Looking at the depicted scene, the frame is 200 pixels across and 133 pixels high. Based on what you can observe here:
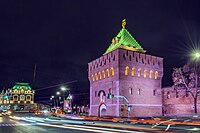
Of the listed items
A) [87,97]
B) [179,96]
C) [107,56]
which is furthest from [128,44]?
[87,97]

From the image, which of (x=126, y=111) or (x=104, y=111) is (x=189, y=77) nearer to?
(x=126, y=111)

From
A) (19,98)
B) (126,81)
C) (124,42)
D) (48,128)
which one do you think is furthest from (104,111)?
(19,98)

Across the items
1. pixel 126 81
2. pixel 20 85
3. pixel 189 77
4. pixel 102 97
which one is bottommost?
pixel 102 97

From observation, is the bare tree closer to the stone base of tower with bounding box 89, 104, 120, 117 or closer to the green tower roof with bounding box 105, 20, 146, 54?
the green tower roof with bounding box 105, 20, 146, 54

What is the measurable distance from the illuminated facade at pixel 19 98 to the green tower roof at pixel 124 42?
117161 millimetres

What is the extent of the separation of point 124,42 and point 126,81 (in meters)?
7.99

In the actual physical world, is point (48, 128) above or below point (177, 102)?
below

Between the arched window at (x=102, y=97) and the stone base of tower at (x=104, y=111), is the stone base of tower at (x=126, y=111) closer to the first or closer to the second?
the stone base of tower at (x=104, y=111)

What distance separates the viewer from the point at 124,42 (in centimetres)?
4525

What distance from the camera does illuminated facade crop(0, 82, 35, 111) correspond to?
15073cm

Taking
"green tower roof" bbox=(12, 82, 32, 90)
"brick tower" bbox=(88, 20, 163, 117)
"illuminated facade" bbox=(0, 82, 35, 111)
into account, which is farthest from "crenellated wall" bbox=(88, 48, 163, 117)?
"green tower roof" bbox=(12, 82, 32, 90)

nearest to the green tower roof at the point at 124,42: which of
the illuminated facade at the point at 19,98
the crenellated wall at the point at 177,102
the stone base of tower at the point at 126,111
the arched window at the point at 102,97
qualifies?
the arched window at the point at 102,97

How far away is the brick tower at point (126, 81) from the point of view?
40875mm

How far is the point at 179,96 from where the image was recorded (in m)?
44.5
